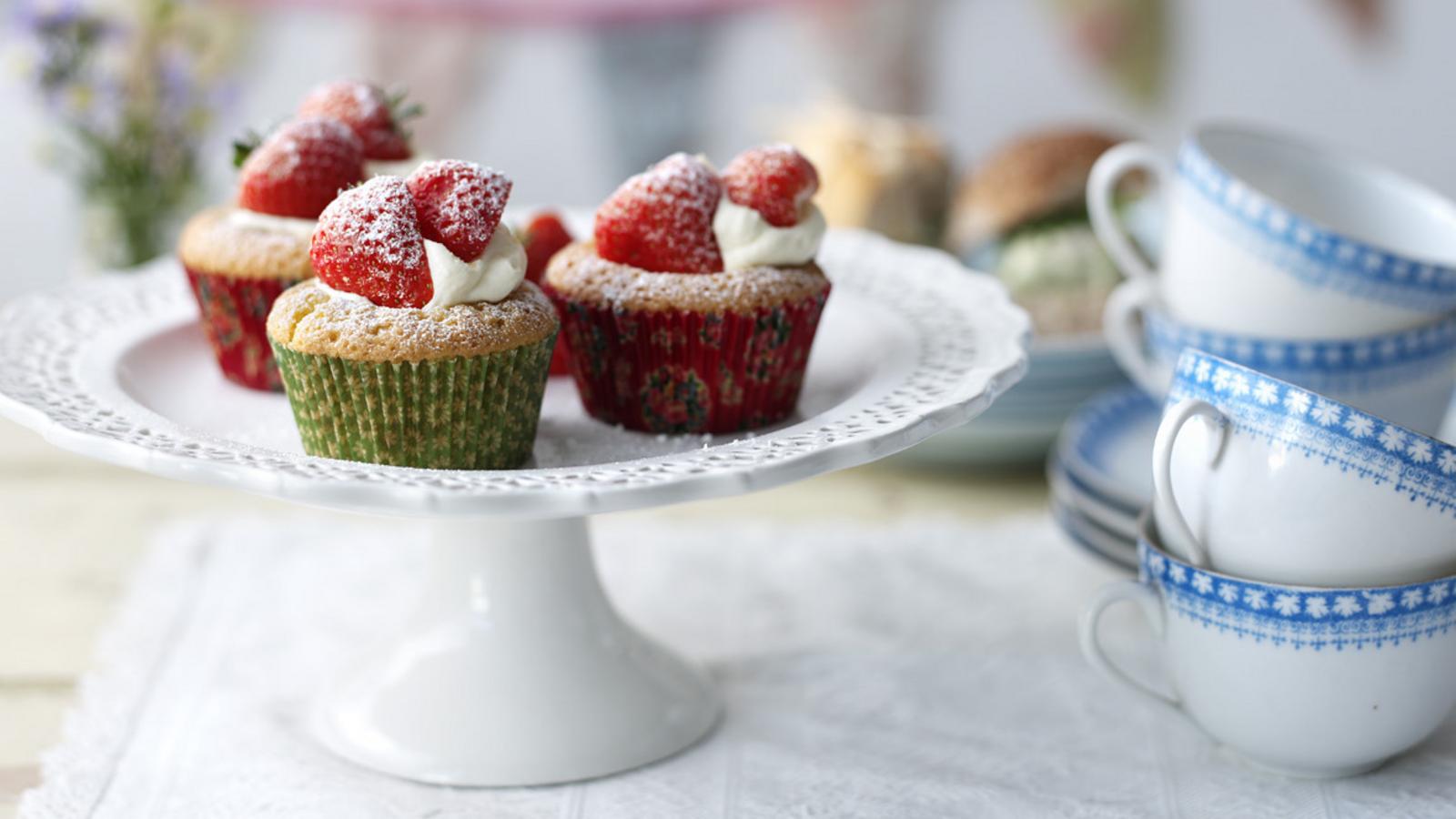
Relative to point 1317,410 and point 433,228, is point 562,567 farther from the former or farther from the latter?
point 1317,410

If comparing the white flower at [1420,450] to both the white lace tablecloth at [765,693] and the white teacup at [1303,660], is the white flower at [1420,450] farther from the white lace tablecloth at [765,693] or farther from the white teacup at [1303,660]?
the white lace tablecloth at [765,693]

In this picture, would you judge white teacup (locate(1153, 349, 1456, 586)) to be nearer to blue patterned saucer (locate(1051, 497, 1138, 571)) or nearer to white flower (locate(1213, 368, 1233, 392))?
white flower (locate(1213, 368, 1233, 392))

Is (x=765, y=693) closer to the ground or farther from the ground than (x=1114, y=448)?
closer to the ground

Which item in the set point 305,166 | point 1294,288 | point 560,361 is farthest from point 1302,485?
point 305,166

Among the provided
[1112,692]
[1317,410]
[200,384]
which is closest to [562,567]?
[200,384]

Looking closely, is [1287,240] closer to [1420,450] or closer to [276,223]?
[1420,450]

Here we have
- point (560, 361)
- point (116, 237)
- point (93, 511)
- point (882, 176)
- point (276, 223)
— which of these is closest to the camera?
point (276, 223)
